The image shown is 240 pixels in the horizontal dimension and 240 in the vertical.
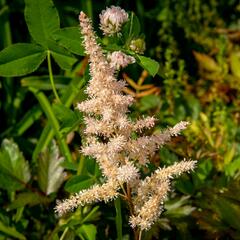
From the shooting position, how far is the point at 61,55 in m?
1.61

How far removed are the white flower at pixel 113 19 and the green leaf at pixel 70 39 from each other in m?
0.07

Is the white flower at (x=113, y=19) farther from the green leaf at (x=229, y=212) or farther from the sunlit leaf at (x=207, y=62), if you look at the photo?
the sunlit leaf at (x=207, y=62)

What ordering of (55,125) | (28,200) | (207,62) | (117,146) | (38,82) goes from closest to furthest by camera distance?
1. (117,146)
2. (28,200)
3. (55,125)
4. (38,82)
5. (207,62)

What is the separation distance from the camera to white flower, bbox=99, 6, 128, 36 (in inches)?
56.2

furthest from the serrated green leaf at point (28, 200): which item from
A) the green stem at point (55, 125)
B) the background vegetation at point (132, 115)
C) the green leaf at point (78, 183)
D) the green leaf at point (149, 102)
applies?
the green leaf at point (149, 102)

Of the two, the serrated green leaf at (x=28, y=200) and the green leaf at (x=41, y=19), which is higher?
the green leaf at (x=41, y=19)

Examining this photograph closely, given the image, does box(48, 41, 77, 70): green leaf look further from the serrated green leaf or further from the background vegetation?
the serrated green leaf

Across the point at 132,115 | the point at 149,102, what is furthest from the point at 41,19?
the point at 149,102

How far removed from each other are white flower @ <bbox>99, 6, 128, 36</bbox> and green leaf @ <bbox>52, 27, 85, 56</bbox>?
0.22 ft

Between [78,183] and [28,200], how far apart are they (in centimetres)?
29

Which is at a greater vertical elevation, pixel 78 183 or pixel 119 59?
pixel 119 59

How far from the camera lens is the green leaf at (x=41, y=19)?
1.54m

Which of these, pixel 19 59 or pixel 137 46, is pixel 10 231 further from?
pixel 137 46

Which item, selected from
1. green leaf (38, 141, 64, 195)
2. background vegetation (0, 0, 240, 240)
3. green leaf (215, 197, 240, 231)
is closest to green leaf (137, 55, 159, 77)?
background vegetation (0, 0, 240, 240)
